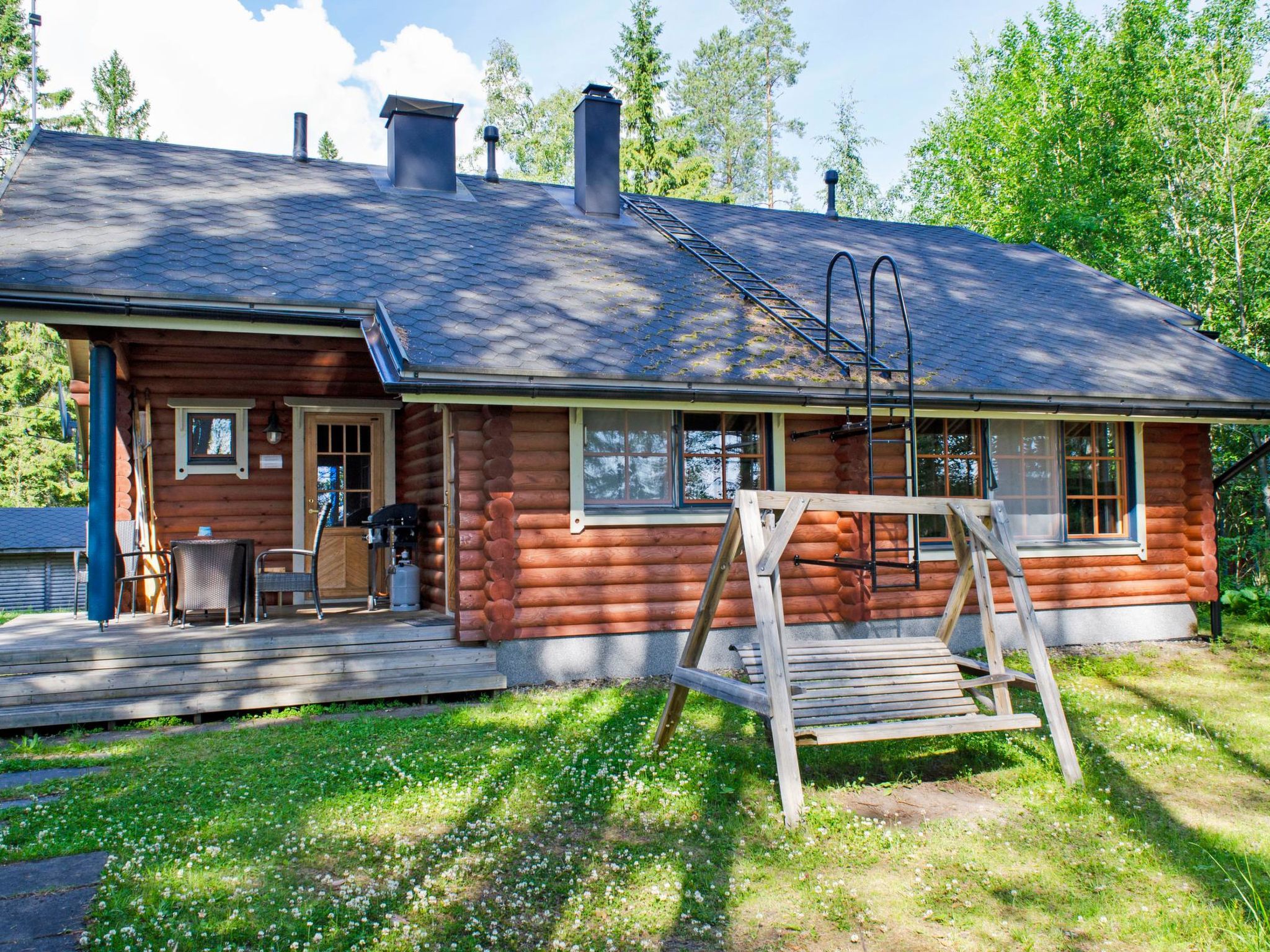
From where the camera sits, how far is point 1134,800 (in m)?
4.84

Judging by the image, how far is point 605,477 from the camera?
8047 mm

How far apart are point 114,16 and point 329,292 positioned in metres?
36.0

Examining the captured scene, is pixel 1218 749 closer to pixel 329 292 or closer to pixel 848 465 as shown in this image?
pixel 848 465

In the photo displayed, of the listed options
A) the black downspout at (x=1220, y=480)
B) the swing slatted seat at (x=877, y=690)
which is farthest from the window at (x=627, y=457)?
the black downspout at (x=1220, y=480)

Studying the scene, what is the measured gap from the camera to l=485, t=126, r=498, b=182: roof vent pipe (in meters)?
12.3

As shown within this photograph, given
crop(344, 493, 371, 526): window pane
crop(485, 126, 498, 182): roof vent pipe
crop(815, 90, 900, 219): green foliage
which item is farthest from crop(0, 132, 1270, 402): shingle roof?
crop(815, 90, 900, 219): green foliage

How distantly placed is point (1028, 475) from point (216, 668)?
7628 millimetres

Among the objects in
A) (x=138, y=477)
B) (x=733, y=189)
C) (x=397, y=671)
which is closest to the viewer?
(x=397, y=671)

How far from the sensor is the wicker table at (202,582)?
7.37m

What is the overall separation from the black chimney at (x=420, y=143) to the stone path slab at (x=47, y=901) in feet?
30.0

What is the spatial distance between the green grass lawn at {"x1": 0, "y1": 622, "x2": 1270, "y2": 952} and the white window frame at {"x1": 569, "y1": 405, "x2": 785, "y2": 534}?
6.34ft

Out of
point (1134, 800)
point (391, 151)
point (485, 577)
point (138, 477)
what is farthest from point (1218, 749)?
point (391, 151)

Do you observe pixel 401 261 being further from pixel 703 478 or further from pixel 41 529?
pixel 41 529

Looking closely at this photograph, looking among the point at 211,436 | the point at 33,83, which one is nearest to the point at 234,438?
the point at 211,436
